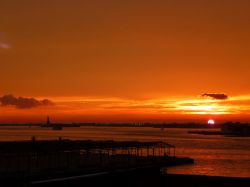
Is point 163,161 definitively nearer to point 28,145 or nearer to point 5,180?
point 28,145

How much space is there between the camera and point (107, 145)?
55.6m

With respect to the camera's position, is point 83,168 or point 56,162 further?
point 56,162

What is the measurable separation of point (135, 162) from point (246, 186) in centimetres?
2708

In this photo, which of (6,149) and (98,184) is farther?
(6,149)

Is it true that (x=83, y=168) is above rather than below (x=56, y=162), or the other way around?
below

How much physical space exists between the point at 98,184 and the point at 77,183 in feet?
3.24

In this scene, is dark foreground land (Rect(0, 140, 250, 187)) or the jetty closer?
dark foreground land (Rect(0, 140, 250, 187))

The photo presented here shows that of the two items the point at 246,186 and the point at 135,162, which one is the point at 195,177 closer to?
the point at 246,186

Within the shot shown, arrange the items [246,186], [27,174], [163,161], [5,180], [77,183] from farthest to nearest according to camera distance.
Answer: [163,161] → [27,174] → [5,180] → [246,186] → [77,183]

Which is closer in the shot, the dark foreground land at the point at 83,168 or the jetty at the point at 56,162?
the dark foreground land at the point at 83,168

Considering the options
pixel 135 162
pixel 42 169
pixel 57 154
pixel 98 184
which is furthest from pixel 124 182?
pixel 135 162

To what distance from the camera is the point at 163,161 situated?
61281 millimetres

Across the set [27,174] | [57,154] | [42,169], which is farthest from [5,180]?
[57,154]

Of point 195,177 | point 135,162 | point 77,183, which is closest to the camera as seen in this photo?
point 77,183
